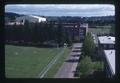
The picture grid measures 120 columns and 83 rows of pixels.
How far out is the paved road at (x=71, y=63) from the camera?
58.4 inches

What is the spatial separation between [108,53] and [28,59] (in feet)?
1.58

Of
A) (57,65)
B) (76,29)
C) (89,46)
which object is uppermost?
(76,29)

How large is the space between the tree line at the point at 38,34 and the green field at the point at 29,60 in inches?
2.2

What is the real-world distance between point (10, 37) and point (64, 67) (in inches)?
14.9

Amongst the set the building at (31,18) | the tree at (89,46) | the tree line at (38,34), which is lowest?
the tree at (89,46)

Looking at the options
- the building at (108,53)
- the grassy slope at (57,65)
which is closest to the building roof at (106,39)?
the building at (108,53)

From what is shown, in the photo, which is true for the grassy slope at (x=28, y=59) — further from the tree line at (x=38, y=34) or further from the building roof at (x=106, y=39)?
the building roof at (x=106, y=39)

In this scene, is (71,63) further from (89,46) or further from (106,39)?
(106,39)

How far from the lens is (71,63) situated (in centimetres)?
152

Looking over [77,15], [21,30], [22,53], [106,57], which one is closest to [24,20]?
[21,30]

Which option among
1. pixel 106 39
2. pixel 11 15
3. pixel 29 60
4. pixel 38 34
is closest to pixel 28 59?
pixel 29 60

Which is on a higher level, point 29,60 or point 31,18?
point 31,18

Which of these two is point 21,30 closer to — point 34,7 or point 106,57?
point 34,7

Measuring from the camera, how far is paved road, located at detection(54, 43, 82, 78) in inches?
58.4
